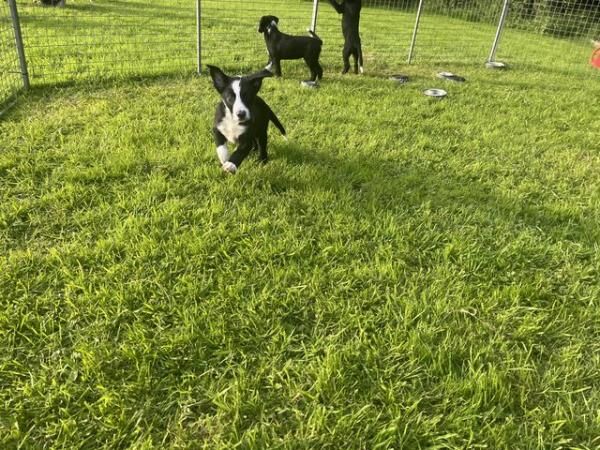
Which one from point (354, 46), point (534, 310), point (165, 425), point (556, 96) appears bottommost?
point (165, 425)

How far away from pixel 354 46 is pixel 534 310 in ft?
17.5

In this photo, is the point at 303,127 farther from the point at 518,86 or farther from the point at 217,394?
the point at 518,86

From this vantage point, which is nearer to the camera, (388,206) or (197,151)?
(388,206)

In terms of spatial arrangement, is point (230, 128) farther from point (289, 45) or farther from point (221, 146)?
point (289, 45)

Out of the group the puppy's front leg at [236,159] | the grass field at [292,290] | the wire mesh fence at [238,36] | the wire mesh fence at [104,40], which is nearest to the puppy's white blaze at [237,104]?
the puppy's front leg at [236,159]

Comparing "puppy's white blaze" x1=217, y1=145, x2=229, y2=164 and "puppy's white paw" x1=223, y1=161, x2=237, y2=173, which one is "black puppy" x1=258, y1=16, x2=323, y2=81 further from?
"puppy's white paw" x1=223, y1=161, x2=237, y2=173

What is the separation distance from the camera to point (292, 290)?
225 centimetres

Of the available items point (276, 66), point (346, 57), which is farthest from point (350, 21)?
point (276, 66)

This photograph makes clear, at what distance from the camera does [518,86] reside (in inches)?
269

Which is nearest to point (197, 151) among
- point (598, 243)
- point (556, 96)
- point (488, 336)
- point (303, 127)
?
point (303, 127)

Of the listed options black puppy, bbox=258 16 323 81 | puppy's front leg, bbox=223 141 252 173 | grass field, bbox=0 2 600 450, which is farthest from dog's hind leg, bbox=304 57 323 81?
puppy's front leg, bbox=223 141 252 173

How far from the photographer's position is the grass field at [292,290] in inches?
65.0

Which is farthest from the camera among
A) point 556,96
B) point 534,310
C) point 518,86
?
point 518,86

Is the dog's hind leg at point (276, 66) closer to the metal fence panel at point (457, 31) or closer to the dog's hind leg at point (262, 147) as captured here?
the dog's hind leg at point (262, 147)
